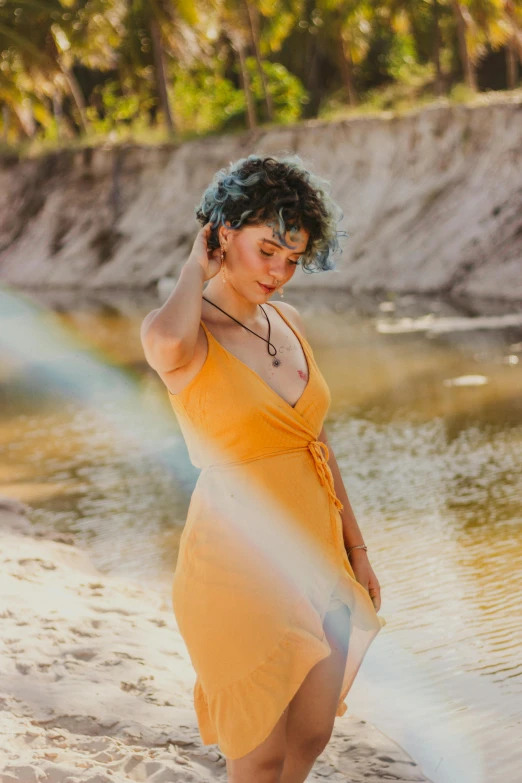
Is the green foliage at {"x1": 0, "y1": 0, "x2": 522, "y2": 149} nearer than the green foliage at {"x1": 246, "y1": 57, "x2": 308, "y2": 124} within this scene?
Yes

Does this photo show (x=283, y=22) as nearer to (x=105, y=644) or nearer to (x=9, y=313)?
(x=9, y=313)

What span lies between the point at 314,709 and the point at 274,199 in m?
1.25

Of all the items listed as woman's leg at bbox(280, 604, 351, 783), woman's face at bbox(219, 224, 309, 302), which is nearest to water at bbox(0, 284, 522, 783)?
woman's leg at bbox(280, 604, 351, 783)

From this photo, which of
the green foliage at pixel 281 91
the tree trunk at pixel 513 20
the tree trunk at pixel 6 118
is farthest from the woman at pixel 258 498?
the tree trunk at pixel 6 118

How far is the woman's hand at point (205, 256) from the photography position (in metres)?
2.78

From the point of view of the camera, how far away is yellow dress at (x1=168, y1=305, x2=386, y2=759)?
2527 millimetres

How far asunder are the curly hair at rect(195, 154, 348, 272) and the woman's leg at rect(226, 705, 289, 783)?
1187mm

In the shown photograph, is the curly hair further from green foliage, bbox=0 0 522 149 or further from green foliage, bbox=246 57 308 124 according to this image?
Answer: green foliage, bbox=246 57 308 124

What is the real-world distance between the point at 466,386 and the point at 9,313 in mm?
16073

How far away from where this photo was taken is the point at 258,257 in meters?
2.75

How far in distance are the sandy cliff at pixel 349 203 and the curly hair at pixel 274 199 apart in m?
15.1

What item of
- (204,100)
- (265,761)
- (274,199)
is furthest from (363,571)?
(204,100)

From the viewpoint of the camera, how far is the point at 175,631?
5.25 metres

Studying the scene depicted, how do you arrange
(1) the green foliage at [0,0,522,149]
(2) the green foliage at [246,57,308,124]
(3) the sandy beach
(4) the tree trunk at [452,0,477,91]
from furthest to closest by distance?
(2) the green foliage at [246,57,308,124] < (1) the green foliage at [0,0,522,149] < (4) the tree trunk at [452,0,477,91] < (3) the sandy beach
